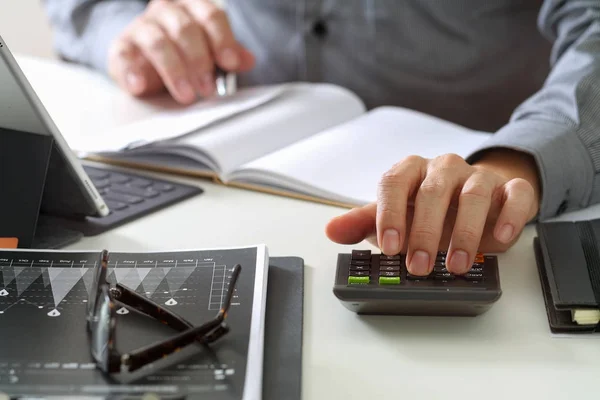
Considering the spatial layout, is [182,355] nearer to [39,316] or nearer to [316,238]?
[39,316]

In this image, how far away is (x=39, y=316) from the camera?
1.83 ft

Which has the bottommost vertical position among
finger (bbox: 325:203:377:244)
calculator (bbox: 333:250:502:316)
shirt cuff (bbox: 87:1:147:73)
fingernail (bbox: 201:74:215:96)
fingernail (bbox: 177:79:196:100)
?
calculator (bbox: 333:250:502:316)

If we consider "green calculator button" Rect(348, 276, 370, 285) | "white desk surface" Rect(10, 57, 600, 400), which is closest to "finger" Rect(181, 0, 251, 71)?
"white desk surface" Rect(10, 57, 600, 400)

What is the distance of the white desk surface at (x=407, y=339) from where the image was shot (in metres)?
0.50

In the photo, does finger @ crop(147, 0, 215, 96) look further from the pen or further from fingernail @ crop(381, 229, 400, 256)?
fingernail @ crop(381, 229, 400, 256)

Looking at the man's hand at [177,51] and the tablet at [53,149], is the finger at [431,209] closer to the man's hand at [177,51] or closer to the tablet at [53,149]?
the tablet at [53,149]

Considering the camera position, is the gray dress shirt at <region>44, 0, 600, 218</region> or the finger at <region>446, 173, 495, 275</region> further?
the gray dress shirt at <region>44, 0, 600, 218</region>

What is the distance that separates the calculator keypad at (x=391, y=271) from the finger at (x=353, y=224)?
0.16 feet

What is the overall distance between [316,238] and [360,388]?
0.80 feet

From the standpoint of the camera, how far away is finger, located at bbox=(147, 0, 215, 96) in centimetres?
110

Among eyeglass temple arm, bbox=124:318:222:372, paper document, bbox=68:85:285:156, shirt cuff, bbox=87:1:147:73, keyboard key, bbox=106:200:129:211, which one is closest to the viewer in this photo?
eyeglass temple arm, bbox=124:318:222:372

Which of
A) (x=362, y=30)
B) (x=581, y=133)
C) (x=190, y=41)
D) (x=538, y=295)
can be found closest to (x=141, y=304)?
A: (x=538, y=295)

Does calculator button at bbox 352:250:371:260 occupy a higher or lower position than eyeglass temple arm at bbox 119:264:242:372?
higher

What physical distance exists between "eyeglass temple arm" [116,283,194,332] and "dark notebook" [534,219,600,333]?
27cm
